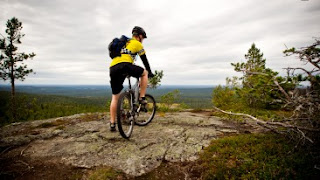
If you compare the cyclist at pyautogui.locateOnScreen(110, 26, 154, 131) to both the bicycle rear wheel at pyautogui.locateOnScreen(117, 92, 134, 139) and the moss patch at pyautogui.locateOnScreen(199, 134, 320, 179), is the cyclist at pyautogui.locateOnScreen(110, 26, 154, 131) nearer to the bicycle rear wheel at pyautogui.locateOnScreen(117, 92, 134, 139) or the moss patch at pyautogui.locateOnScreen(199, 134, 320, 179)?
the bicycle rear wheel at pyautogui.locateOnScreen(117, 92, 134, 139)

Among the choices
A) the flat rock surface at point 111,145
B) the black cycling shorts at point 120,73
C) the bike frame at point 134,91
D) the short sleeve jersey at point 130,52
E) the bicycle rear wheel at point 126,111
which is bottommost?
the flat rock surface at point 111,145

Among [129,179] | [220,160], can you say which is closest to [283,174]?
[220,160]

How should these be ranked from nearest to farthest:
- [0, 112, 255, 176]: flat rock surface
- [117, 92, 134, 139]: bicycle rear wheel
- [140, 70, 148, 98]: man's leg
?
[0, 112, 255, 176]: flat rock surface → [117, 92, 134, 139]: bicycle rear wheel → [140, 70, 148, 98]: man's leg

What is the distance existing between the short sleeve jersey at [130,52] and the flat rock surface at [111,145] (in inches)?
91.7

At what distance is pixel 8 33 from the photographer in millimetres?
18812

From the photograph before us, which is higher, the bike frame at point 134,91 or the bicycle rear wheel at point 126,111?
the bike frame at point 134,91

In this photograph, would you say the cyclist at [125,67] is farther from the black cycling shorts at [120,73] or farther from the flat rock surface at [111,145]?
the flat rock surface at [111,145]

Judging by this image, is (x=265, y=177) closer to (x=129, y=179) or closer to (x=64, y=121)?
(x=129, y=179)

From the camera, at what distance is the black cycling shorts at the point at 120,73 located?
442cm

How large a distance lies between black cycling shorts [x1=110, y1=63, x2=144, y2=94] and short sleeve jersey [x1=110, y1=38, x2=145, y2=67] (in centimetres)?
14

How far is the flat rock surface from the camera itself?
334 cm

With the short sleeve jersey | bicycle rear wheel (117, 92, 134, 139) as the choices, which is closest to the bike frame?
bicycle rear wheel (117, 92, 134, 139)

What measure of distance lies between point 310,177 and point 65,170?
14.7 feet

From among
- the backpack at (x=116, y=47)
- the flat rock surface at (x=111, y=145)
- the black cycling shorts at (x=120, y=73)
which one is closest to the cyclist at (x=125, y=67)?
the black cycling shorts at (x=120, y=73)
